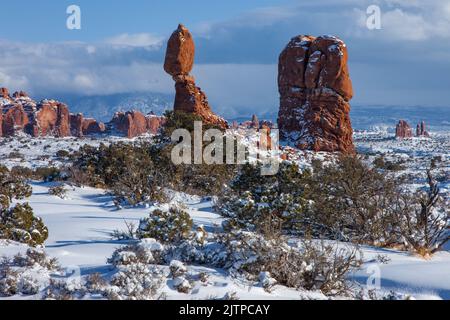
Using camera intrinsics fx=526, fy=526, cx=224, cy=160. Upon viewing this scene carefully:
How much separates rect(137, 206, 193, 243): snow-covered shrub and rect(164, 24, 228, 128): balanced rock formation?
88.9ft

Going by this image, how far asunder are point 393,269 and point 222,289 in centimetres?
296

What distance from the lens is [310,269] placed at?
22.5 ft

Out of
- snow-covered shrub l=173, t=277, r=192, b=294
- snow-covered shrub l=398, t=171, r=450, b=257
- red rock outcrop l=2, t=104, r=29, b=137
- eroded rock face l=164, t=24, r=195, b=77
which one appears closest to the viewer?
snow-covered shrub l=173, t=277, r=192, b=294

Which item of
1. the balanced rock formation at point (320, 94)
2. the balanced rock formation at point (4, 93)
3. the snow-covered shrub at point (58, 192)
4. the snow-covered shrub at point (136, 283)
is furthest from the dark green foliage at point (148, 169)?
the balanced rock formation at point (4, 93)

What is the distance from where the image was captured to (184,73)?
127 feet

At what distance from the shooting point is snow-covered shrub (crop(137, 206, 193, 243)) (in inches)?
367

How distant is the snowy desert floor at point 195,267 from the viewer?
20.6 ft

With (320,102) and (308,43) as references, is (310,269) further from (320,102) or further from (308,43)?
(308,43)

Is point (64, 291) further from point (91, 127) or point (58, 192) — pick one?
point (91, 127)

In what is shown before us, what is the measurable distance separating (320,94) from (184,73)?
43.0 feet

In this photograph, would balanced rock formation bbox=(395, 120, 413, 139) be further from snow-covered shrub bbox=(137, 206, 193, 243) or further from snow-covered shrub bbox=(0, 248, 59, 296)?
snow-covered shrub bbox=(0, 248, 59, 296)

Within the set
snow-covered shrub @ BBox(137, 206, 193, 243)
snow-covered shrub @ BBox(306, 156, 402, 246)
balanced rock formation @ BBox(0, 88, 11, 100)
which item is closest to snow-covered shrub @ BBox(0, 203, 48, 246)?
snow-covered shrub @ BBox(137, 206, 193, 243)

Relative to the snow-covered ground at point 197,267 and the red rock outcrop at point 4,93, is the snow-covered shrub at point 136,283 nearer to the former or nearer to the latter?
the snow-covered ground at point 197,267

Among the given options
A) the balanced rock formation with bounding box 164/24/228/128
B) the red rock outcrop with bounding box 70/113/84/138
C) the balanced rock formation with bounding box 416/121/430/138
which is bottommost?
the balanced rock formation with bounding box 416/121/430/138
